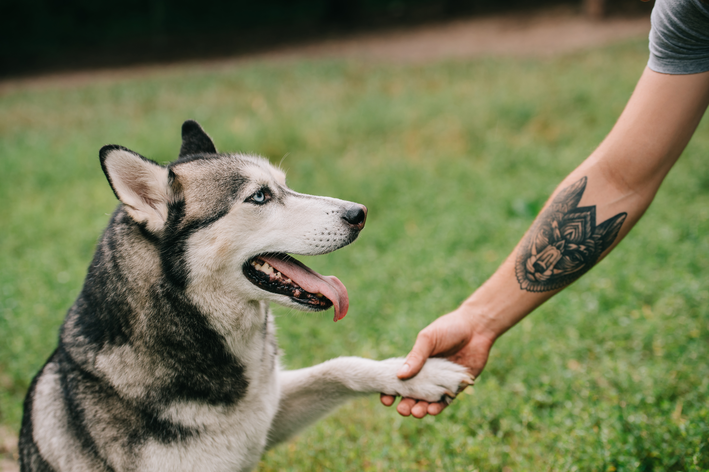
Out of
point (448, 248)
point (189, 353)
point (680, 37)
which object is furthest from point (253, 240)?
point (448, 248)

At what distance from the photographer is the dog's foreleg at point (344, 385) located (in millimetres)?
2490

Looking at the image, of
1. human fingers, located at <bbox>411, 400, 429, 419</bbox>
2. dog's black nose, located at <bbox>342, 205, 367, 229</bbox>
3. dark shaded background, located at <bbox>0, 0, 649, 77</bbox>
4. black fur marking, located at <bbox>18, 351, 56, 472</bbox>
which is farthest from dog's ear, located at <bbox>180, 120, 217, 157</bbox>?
dark shaded background, located at <bbox>0, 0, 649, 77</bbox>

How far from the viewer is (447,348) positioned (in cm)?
262

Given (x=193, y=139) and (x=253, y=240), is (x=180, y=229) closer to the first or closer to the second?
(x=253, y=240)

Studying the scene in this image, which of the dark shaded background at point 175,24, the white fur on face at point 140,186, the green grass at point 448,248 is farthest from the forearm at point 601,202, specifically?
the dark shaded background at point 175,24

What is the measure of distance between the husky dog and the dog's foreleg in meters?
0.01

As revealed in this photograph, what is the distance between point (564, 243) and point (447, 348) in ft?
2.74

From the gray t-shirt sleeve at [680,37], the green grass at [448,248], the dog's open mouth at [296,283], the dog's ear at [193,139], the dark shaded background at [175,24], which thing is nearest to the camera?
the gray t-shirt sleeve at [680,37]

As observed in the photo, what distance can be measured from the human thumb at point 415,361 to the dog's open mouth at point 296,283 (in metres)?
0.41

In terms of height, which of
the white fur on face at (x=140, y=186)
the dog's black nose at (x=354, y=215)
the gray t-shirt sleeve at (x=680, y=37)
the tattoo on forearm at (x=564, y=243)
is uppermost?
the gray t-shirt sleeve at (x=680, y=37)

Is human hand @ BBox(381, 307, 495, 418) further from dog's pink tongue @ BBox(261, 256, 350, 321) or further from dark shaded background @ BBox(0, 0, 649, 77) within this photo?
dark shaded background @ BBox(0, 0, 649, 77)

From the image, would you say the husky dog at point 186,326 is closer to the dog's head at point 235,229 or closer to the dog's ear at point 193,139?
the dog's head at point 235,229

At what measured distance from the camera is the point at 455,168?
25.6 ft

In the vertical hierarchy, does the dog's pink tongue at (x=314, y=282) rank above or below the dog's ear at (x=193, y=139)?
below
